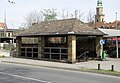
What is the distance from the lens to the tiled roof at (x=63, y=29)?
29.0 m

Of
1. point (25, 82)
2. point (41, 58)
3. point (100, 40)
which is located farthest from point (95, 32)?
point (25, 82)

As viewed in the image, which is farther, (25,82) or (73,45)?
(73,45)

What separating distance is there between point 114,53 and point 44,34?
11.0 m

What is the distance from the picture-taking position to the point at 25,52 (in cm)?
3541

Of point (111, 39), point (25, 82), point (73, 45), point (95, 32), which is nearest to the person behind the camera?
point (25, 82)

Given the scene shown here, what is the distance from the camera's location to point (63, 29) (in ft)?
99.0

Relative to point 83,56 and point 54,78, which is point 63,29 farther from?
point 54,78

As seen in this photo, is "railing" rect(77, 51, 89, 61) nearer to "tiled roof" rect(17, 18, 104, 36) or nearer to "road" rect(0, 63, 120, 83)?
"tiled roof" rect(17, 18, 104, 36)

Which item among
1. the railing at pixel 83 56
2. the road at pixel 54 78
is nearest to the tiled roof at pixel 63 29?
the railing at pixel 83 56

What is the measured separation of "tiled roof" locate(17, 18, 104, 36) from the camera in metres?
29.0

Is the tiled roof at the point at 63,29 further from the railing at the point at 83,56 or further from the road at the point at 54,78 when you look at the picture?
the road at the point at 54,78

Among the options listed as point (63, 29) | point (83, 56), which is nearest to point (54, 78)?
point (63, 29)

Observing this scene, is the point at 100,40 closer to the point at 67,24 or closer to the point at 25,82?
the point at 67,24

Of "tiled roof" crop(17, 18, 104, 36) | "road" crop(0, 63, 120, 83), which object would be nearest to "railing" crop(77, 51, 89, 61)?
"tiled roof" crop(17, 18, 104, 36)
